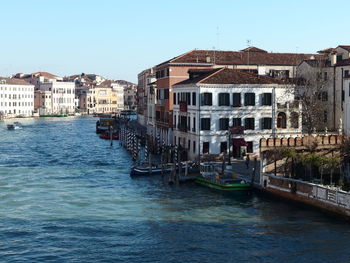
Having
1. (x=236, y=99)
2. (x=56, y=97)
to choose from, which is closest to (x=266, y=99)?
(x=236, y=99)

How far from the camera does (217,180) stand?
3198cm

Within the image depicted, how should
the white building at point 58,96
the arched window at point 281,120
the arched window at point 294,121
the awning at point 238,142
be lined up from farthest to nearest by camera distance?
the white building at point 58,96, the arched window at point 294,121, the arched window at point 281,120, the awning at point 238,142

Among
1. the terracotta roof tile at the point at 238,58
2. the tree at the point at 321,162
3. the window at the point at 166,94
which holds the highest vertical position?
the terracotta roof tile at the point at 238,58

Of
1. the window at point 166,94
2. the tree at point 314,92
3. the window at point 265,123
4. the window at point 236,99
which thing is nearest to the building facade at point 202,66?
the window at point 166,94

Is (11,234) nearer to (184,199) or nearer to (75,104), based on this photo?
(184,199)

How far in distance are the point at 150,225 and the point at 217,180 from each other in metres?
8.94

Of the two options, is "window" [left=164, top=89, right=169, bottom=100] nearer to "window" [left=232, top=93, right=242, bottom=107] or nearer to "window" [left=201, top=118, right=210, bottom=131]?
"window" [left=232, top=93, right=242, bottom=107]

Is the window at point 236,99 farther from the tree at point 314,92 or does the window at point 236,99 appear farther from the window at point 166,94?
the window at point 166,94

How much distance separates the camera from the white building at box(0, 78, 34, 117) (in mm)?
133875

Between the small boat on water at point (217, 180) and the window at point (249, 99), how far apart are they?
6278 mm

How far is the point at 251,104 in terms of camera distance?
39750 mm

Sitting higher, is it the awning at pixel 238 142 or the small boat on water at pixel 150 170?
the awning at pixel 238 142

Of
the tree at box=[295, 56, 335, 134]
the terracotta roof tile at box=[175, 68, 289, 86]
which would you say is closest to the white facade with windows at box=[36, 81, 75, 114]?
the tree at box=[295, 56, 335, 134]

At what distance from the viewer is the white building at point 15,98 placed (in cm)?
13388
